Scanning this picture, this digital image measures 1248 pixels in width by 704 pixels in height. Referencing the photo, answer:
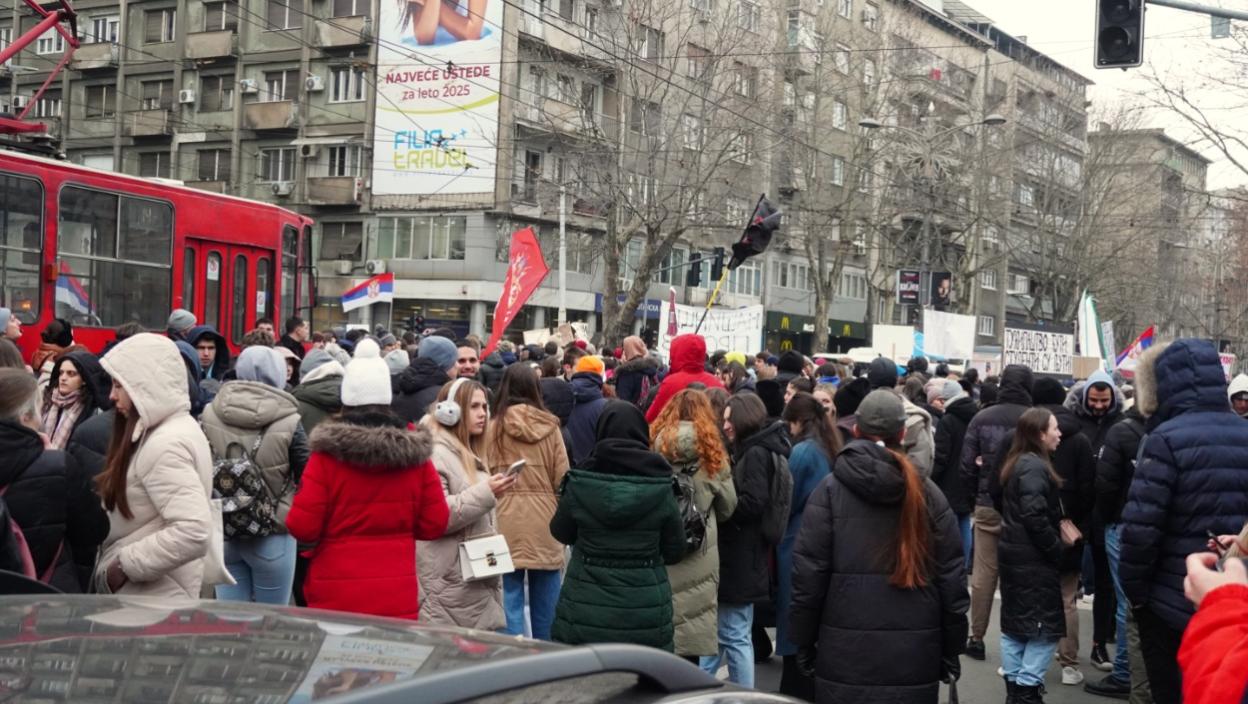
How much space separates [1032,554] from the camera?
7.32m

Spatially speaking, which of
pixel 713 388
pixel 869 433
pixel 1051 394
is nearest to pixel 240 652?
pixel 869 433

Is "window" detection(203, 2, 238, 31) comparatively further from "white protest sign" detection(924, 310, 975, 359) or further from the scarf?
the scarf

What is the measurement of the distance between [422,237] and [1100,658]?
3676 cm

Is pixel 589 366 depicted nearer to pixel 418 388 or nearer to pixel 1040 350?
pixel 418 388

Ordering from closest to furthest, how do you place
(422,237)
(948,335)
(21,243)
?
1. (21,243)
2. (948,335)
3. (422,237)

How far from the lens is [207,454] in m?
4.95

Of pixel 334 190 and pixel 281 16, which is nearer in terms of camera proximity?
pixel 334 190

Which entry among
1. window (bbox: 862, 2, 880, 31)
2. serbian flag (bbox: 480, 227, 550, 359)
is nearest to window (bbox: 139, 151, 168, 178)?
window (bbox: 862, 2, 880, 31)

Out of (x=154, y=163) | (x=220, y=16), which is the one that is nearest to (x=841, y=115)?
(x=220, y=16)

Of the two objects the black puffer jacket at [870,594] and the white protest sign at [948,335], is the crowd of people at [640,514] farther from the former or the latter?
the white protest sign at [948,335]

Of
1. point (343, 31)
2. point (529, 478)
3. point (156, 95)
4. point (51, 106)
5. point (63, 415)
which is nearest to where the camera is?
point (63, 415)

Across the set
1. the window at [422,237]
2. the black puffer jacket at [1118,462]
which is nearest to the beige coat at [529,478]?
the black puffer jacket at [1118,462]

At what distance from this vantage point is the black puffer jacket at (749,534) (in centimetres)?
685

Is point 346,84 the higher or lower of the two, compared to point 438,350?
higher
